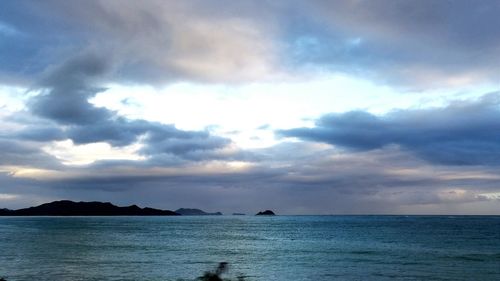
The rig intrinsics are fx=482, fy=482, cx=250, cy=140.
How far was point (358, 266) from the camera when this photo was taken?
6041 cm

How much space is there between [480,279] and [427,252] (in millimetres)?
32057

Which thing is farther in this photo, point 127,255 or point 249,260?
point 127,255

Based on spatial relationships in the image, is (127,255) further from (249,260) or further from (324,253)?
(324,253)

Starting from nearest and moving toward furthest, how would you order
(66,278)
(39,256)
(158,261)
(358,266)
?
(66,278) → (358,266) → (158,261) → (39,256)

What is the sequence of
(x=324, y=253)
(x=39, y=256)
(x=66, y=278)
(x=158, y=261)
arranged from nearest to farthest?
1. (x=66, y=278)
2. (x=158, y=261)
3. (x=39, y=256)
4. (x=324, y=253)

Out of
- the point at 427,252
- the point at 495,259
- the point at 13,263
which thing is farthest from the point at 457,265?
the point at 13,263

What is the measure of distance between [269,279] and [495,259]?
3831cm

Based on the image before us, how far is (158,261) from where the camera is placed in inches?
2574

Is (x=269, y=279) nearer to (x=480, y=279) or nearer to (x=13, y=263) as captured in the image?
(x=480, y=279)

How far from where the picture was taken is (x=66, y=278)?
4906 cm

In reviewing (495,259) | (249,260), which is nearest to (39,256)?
(249,260)

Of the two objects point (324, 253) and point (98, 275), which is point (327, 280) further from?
point (324, 253)

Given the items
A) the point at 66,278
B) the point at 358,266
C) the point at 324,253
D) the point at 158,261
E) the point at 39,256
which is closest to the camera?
the point at 66,278

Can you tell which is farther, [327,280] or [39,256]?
[39,256]
